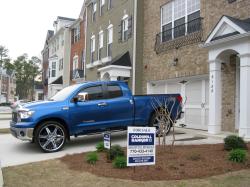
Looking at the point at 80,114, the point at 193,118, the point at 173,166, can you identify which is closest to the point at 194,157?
the point at 173,166

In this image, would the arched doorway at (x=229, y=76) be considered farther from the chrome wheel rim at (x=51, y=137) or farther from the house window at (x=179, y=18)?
the chrome wheel rim at (x=51, y=137)

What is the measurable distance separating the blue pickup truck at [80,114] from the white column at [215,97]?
207 centimetres

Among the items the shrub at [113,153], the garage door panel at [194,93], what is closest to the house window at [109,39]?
the garage door panel at [194,93]

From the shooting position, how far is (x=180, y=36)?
15.4m

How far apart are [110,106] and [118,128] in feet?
2.56

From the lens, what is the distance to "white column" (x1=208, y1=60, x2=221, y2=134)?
11.8 m

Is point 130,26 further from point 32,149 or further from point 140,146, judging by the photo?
point 140,146

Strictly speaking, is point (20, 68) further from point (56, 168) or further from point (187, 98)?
point (56, 168)

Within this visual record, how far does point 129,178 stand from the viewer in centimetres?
622

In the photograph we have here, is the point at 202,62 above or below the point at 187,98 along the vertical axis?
above

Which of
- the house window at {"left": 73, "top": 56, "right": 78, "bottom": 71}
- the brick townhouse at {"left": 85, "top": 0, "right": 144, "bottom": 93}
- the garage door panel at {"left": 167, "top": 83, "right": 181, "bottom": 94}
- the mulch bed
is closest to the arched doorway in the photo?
the mulch bed

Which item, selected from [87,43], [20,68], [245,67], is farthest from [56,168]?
[20,68]

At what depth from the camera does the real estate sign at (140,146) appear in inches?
239

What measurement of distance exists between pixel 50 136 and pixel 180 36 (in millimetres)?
8608
